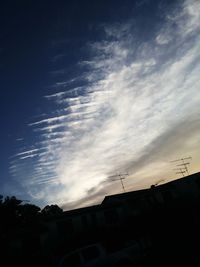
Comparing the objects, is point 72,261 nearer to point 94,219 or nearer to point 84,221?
point 84,221

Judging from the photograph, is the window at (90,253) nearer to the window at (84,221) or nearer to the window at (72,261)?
the window at (72,261)

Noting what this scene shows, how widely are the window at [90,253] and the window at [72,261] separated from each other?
334 mm

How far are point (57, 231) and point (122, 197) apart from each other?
34.8ft

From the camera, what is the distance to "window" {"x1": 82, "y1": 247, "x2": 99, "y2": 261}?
11.4 m

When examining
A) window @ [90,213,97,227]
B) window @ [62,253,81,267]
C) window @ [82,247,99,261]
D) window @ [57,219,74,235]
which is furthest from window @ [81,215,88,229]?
window @ [62,253,81,267]

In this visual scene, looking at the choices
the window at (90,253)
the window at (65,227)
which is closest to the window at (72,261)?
the window at (90,253)

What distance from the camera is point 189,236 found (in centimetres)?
1608

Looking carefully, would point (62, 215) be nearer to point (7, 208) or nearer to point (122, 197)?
point (7, 208)

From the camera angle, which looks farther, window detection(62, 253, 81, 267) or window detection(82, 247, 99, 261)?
window detection(82, 247, 99, 261)

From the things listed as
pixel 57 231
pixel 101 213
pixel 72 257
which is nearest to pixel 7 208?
pixel 57 231

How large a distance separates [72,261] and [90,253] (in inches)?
37.4

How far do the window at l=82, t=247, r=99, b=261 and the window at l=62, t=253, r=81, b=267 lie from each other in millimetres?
334

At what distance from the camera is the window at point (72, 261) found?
11130 millimetres

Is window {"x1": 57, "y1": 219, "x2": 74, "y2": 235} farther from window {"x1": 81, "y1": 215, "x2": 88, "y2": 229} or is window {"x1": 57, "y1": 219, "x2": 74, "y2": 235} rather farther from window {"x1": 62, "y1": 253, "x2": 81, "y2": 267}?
window {"x1": 62, "y1": 253, "x2": 81, "y2": 267}
